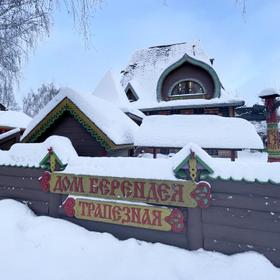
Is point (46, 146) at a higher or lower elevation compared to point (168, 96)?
lower

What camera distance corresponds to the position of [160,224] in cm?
363

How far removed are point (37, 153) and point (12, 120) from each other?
20.7 m

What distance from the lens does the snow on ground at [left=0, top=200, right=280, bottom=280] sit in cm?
291

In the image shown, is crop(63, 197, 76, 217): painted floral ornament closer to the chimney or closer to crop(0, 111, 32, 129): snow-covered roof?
the chimney

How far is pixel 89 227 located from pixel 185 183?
2.09 metres

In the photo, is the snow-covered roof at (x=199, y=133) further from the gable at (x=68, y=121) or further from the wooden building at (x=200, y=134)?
the gable at (x=68, y=121)

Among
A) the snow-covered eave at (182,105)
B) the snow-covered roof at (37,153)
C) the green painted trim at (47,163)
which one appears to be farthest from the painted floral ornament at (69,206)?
the snow-covered eave at (182,105)

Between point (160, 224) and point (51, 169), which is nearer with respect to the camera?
point (160, 224)

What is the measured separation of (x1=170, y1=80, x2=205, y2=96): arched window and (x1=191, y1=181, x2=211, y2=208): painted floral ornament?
15337 millimetres

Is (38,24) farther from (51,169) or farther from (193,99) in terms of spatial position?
(193,99)

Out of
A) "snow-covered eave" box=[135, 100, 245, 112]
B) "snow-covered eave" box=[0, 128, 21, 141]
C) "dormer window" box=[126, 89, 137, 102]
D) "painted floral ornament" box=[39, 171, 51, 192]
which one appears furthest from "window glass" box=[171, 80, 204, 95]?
"painted floral ornament" box=[39, 171, 51, 192]

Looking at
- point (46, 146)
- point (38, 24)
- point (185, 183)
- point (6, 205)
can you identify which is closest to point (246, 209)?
point (185, 183)

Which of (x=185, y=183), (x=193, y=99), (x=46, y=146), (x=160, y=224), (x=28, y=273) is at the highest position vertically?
(x=193, y=99)

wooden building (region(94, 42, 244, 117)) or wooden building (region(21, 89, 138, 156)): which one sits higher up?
wooden building (region(94, 42, 244, 117))
